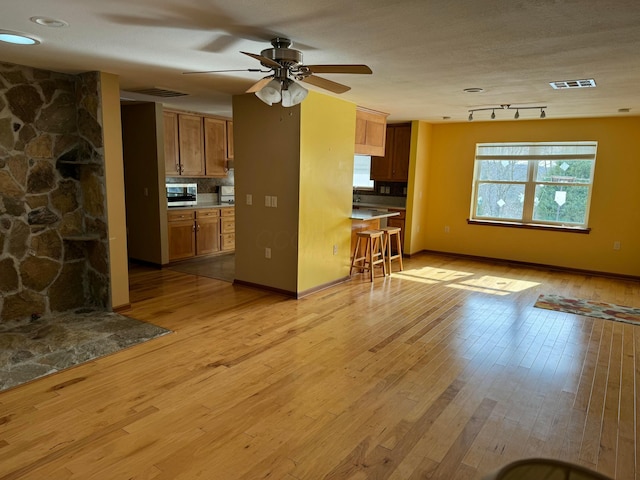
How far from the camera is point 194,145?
655 cm

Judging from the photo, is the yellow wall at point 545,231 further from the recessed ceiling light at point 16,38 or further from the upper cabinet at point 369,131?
the recessed ceiling light at point 16,38

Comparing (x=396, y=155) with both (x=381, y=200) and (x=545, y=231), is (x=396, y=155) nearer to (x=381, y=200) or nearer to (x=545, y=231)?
(x=381, y=200)

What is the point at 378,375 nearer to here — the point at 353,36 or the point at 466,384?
the point at 466,384

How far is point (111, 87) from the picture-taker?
3.98 metres

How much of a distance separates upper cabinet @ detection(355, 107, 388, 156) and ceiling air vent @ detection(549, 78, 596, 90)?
2437 millimetres

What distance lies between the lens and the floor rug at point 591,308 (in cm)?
445

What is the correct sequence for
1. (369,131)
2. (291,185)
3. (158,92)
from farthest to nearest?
(369,131) < (158,92) < (291,185)

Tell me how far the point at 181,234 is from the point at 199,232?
339mm

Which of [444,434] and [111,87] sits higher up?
[111,87]

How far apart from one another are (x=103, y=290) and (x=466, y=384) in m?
3.58

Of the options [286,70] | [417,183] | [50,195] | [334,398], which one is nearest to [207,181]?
[50,195]

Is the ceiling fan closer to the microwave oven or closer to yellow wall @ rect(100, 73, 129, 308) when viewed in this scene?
yellow wall @ rect(100, 73, 129, 308)

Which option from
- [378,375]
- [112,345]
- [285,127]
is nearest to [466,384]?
[378,375]

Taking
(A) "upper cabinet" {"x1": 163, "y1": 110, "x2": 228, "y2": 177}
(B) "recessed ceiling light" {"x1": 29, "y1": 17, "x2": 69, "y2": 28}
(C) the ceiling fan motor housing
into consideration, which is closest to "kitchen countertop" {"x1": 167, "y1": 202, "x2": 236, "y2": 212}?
Answer: (A) "upper cabinet" {"x1": 163, "y1": 110, "x2": 228, "y2": 177}
